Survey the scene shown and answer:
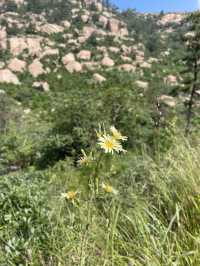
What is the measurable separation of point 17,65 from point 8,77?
629 cm

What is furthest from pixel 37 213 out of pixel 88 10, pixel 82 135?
pixel 88 10

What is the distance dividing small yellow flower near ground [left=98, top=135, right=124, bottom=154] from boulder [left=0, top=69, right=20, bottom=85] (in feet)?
231

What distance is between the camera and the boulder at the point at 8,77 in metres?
71.7

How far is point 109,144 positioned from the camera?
1945 mm

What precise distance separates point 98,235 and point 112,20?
105 m

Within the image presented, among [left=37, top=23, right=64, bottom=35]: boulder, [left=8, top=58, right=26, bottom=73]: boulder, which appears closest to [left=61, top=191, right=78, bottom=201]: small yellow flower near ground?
[left=8, top=58, right=26, bottom=73]: boulder

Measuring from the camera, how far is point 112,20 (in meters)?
104

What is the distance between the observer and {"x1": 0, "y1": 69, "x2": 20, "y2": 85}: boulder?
71688 mm

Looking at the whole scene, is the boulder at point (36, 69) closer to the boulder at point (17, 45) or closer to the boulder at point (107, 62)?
the boulder at point (17, 45)

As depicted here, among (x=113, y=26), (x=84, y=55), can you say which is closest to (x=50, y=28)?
(x=113, y=26)

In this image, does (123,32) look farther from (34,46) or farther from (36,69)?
(36,69)

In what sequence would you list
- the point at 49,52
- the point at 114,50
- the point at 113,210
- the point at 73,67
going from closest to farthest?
the point at 113,210
the point at 73,67
the point at 49,52
the point at 114,50

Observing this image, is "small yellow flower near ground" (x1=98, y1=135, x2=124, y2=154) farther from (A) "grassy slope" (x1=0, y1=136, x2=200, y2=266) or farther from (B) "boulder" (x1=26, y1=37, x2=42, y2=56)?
(B) "boulder" (x1=26, y1=37, x2=42, y2=56)

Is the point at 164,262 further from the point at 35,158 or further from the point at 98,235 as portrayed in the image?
the point at 35,158
